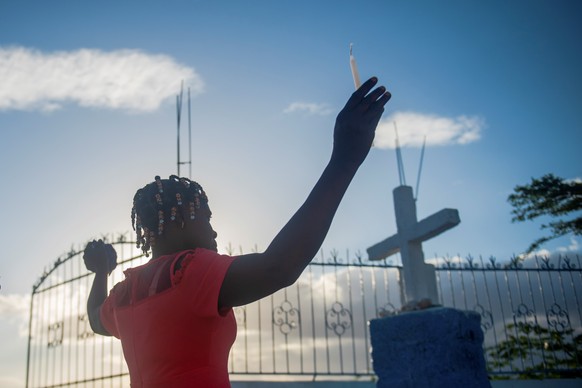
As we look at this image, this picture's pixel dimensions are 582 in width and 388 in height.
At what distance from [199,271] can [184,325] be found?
14 cm

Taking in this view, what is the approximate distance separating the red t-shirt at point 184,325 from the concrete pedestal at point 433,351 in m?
4.08

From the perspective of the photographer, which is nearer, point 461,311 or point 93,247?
point 93,247

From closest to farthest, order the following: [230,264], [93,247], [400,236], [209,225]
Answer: [230,264]
[209,225]
[93,247]
[400,236]

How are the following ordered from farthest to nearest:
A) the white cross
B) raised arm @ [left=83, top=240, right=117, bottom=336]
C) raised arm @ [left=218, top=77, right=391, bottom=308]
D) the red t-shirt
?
the white cross, raised arm @ [left=83, top=240, right=117, bottom=336], the red t-shirt, raised arm @ [left=218, top=77, right=391, bottom=308]

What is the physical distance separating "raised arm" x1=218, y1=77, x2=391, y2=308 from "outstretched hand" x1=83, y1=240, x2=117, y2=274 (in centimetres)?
108

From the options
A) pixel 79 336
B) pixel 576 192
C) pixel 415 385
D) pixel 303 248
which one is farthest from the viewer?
pixel 576 192

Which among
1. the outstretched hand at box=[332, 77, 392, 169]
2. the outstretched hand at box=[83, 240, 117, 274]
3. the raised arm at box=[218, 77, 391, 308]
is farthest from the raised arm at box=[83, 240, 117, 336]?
the outstretched hand at box=[332, 77, 392, 169]

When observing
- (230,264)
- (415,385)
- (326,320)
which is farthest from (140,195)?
(326,320)

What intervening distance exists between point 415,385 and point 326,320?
3.34 meters

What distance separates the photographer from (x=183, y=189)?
5.49 ft

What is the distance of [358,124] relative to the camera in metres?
1.25

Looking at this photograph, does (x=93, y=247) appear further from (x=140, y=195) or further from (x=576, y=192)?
(x=576, y=192)

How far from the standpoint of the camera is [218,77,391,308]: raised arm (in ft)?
3.91

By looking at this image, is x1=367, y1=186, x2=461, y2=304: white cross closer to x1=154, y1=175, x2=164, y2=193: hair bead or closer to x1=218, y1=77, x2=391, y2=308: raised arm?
x1=154, y1=175, x2=164, y2=193: hair bead
